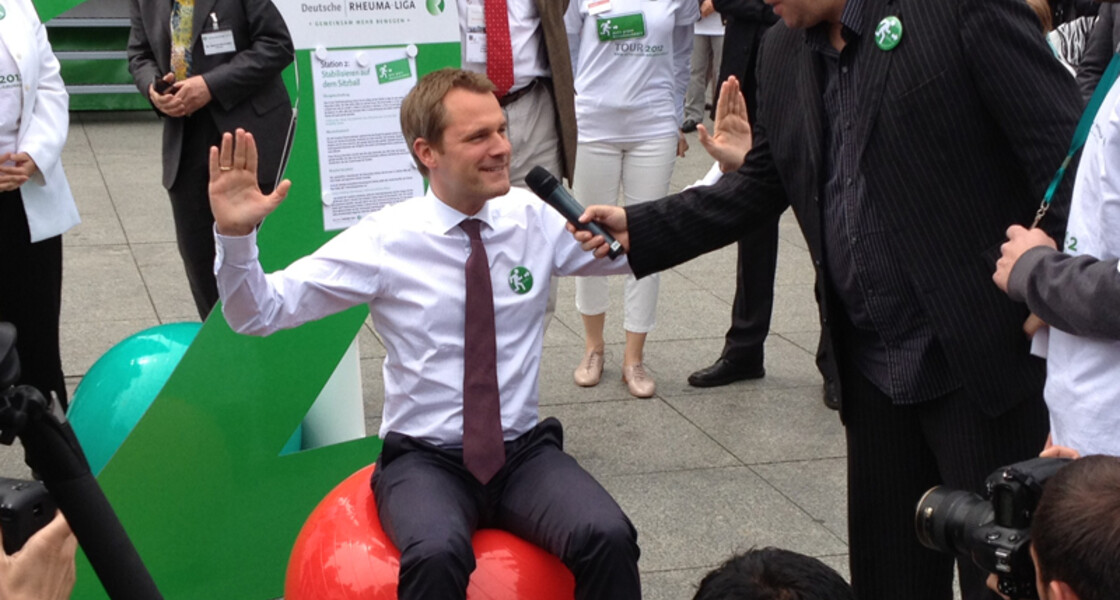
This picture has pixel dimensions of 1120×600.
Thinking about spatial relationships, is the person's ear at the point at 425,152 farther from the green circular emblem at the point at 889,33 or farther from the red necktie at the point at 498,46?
the red necktie at the point at 498,46

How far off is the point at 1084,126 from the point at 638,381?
3.80 metres

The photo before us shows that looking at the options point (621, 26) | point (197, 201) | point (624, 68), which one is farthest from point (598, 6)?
point (197, 201)

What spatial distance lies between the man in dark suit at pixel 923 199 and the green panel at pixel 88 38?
35.5 feet

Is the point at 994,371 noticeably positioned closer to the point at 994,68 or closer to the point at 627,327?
the point at 994,68

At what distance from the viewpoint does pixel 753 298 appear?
21.4 feet

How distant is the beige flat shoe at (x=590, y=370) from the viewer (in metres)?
6.50

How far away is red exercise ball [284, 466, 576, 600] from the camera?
3318mm

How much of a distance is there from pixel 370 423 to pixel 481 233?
2.41 m

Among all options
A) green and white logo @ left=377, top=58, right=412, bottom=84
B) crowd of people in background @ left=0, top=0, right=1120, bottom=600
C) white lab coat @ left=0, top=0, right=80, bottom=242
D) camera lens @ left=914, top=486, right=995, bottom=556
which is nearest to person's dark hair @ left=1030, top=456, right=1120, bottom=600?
crowd of people in background @ left=0, top=0, right=1120, bottom=600

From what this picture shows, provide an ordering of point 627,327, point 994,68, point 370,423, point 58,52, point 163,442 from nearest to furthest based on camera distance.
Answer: point 994,68 < point 163,442 < point 370,423 < point 627,327 < point 58,52

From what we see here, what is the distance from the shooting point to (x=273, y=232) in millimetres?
4430

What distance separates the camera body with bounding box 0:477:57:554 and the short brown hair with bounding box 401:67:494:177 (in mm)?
2141

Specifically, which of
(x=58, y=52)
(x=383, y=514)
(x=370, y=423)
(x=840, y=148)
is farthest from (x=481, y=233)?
(x=58, y=52)

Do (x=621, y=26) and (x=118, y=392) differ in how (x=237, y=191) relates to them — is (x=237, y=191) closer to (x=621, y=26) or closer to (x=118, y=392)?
(x=118, y=392)
